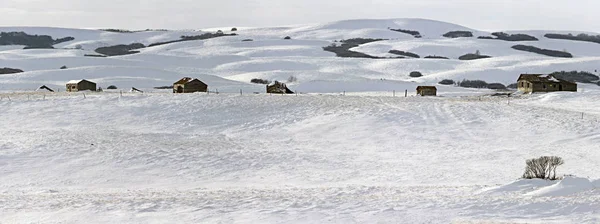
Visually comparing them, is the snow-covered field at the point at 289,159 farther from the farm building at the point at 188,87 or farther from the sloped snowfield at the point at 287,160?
the farm building at the point at 188,87

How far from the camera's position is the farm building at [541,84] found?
3188 inches

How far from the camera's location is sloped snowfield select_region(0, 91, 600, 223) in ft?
72.0

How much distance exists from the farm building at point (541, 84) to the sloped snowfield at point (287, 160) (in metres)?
13.2

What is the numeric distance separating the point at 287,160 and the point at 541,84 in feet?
168

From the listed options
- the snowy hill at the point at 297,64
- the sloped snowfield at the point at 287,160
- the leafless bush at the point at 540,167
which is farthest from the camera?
the snowy hill at the point at 297,64

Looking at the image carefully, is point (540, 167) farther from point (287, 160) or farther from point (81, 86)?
point (81, 86)

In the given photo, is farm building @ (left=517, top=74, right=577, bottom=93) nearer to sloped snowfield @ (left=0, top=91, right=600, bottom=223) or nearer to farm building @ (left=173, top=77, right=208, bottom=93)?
sloped snowfield @ (left=0, top=91, right=600, bottom=223)

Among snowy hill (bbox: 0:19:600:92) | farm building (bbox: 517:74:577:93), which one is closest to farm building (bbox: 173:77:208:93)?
snowy hill (bbox: 0:19:600:92)

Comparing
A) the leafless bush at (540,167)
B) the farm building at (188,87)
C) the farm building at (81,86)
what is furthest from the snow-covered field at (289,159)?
the farm building at (81,86)

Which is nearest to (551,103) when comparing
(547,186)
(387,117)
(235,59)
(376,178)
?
(387,117)

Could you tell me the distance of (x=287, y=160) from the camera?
120 feet

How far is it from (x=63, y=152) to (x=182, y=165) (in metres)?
6.92

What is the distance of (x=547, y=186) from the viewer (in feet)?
80.9

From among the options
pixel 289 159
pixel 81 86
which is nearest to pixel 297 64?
pixel 81 86
